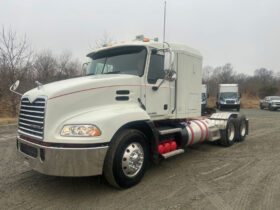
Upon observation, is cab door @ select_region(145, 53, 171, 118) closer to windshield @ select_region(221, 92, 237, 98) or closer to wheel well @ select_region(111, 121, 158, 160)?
wheel well @ select_region(111, 121, 158, 160)

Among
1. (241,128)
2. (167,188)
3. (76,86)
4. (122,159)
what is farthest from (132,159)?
(241,128)

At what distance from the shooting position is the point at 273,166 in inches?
191

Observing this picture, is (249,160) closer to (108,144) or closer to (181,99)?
(181,99)

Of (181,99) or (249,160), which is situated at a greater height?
(181,99)

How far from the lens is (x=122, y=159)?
11.6 ft

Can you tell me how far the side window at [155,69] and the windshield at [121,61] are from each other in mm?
227

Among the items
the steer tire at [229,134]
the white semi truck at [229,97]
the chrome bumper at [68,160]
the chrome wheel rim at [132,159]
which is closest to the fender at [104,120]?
the chrome bumper at [68,160]

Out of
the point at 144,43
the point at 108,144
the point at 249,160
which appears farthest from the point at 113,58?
the point at 249,160

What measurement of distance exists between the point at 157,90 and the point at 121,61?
3.43 feet

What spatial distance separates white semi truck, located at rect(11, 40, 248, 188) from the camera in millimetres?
3107

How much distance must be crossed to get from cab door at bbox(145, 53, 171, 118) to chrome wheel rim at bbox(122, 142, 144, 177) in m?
0.95

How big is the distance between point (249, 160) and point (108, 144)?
13.4ft

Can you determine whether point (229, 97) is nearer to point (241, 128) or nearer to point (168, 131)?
point (241, 128)

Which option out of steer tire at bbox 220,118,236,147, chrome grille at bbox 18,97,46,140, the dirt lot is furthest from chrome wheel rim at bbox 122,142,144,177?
steer tire at bbox 220,118,236,147
